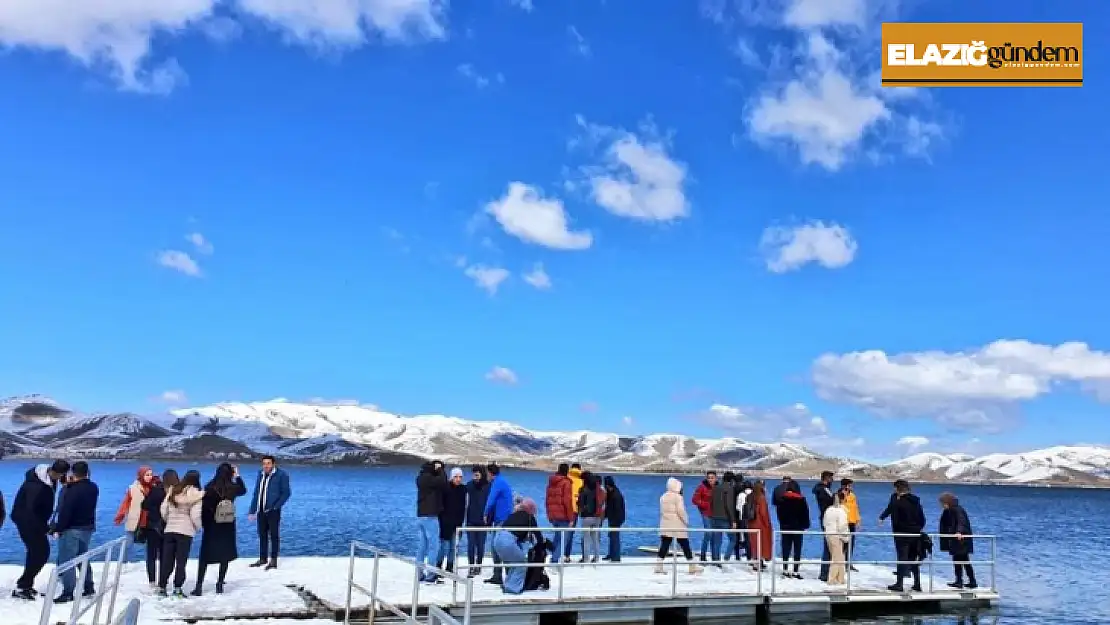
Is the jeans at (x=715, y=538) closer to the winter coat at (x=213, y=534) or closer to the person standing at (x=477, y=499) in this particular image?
the person standing at (x=477, y=499)

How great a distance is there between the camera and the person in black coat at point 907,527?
18.1 m

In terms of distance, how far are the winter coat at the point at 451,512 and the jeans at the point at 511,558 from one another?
1460 millimetres

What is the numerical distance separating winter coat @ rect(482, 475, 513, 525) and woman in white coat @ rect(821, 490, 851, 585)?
684cm

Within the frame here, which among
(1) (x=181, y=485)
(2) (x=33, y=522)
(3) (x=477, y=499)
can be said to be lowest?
(2) (x=33, y=522)

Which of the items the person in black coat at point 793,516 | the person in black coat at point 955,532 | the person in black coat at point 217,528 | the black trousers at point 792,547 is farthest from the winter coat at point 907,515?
the person in black coat at point 217,528

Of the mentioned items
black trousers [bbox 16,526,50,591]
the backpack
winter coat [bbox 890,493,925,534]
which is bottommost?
black trousers [bbox 16,526,50,591]

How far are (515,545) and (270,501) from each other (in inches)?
200

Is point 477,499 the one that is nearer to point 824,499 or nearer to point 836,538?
point 836,538

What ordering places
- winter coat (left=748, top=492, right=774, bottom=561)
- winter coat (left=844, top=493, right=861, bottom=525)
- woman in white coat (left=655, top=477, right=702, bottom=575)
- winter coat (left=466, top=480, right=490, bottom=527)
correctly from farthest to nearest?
winter coat (left=844, top=493, right=861, bottom=525) → winter coat (left=748, top=492, right=774, bottom=561) → woman in white coat (left=655, top=477, right=702, bottom=575) → winter coat (left=466, top=480, right=490, bottom=527)

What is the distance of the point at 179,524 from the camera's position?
13031 millimetres

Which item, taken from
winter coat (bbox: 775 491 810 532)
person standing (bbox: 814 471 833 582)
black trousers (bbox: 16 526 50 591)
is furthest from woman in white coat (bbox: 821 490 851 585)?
black trousers (bbox: 16 526 50 591)

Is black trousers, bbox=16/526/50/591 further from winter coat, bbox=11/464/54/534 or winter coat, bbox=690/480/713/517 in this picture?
winter coat, bbox=690/480/713/517

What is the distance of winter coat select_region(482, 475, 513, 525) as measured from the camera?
48.9 feet

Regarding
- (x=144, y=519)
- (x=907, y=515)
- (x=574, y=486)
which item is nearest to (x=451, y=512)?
(x=574, y=486)
